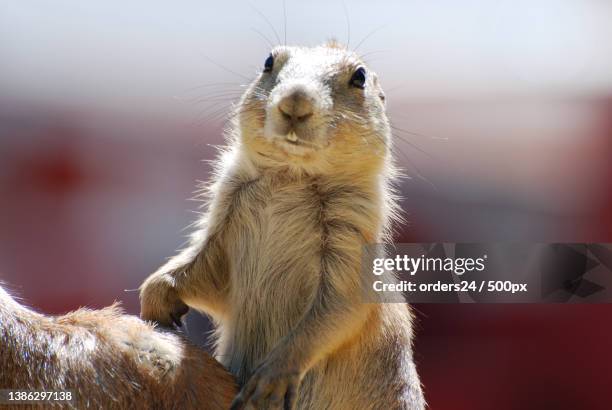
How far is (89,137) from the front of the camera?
2533 mm

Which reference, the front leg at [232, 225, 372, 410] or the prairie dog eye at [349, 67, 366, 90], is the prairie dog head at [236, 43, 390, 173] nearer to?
the prairie dog eye at [349, 67, 366, 90]

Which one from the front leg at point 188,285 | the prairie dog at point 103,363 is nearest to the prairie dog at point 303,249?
the front leg at point 188,285

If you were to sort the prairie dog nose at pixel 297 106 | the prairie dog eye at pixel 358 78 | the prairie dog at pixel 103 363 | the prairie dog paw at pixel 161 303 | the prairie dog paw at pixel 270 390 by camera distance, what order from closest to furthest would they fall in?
the prairie dog at pixel 103 363, the prairie dog paw at pixel 270 390, the prairie dog nose at pixel 297 106, the prairie dog paw at pixel 161 303, the prairie dog eye at pixel 358 78

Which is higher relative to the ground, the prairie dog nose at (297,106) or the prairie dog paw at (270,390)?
the prairie dog nose at (297,106)

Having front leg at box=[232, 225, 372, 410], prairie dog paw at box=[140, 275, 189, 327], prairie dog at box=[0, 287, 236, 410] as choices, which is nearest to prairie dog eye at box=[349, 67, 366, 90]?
front leg at box=[232, 225, 372, 410]

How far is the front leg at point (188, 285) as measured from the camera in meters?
1.82

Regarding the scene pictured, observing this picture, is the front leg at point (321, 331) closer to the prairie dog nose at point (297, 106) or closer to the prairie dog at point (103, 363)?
the prairie dog at point (103, 363)

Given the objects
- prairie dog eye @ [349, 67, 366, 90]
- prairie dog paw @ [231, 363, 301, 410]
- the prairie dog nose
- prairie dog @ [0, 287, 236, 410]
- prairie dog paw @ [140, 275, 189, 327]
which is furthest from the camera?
prairie dog eye @ [349, 67, 366, 90]

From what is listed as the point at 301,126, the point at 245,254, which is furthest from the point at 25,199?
the point at 301,126

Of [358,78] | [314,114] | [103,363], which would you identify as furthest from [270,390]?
[358,78]

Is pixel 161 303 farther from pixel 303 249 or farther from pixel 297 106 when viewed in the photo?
pixel 297 106

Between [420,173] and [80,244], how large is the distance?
1072 millimetres

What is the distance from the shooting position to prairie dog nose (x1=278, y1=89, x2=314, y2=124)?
169 centimetres

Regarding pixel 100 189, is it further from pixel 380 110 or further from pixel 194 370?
pixel 194 370
